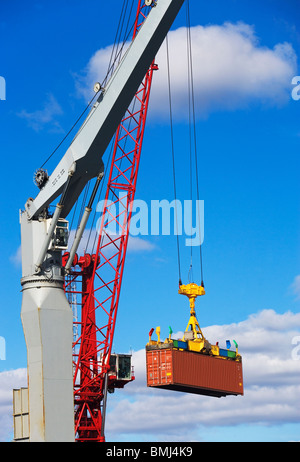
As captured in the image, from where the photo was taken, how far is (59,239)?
48844mm

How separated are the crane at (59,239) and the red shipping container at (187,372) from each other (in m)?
22.0

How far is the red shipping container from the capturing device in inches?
2744

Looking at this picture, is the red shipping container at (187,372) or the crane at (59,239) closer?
the crane at (59,239)

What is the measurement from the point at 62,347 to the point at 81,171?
365 inches

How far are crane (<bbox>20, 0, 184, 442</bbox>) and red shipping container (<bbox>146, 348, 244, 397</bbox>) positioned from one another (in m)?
22.0

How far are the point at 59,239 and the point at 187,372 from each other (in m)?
25.6

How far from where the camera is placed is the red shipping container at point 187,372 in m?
69.7

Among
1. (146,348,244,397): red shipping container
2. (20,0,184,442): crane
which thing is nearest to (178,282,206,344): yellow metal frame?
(146,348,244,397): red shipping container

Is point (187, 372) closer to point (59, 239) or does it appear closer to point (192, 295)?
point (192, 295)

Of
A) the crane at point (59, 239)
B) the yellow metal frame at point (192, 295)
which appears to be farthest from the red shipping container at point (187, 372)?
the crane at point (59, 239)

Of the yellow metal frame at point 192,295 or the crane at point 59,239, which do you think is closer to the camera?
the crane at point 59,239

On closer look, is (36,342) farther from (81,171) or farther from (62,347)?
(81,171)

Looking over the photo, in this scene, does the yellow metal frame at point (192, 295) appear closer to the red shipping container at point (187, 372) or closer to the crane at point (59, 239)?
the red shipping container at point (187, 372)
